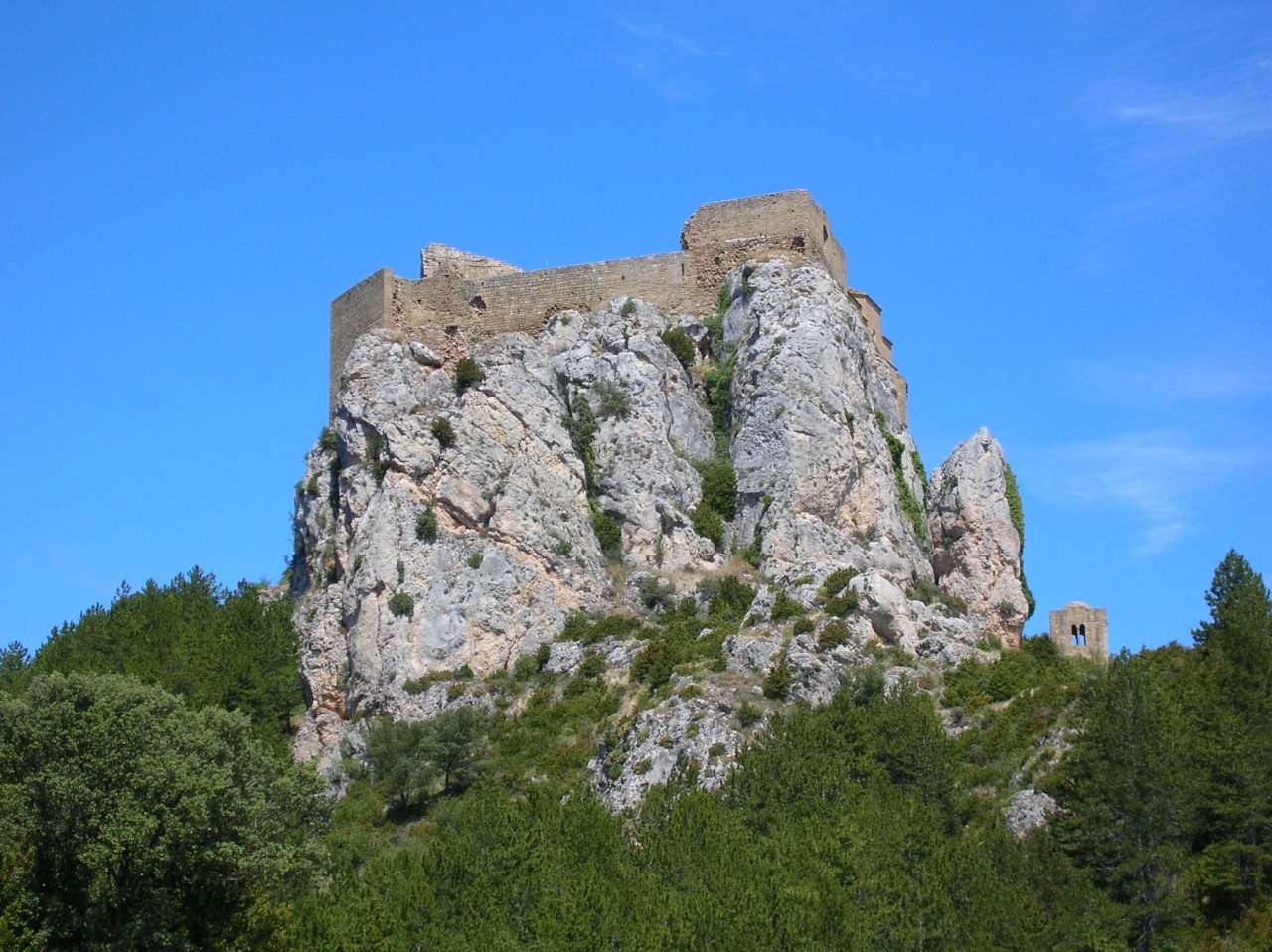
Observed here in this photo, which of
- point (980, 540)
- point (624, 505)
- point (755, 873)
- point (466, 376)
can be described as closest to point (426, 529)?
point (466, 376)

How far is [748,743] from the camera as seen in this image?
48.6 meters

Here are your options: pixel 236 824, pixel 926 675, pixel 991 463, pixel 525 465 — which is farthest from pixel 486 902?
pixel 991 463

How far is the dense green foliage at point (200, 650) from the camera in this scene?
5716 centimetres

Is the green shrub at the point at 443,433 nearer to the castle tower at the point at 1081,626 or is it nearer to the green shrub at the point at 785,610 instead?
the green shrub at the point at 785,610

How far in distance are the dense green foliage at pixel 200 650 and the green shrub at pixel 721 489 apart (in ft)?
46.1

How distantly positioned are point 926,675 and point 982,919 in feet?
43.9

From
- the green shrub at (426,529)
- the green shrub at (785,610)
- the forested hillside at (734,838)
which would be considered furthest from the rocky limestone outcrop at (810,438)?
the green shrub at (426,529)

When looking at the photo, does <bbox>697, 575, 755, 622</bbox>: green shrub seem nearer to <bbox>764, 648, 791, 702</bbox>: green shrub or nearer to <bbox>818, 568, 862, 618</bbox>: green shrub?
<bbox>818, 568, 862, 618</bbox>: green shrub

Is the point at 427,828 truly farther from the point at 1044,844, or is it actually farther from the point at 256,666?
the point at 1044,844

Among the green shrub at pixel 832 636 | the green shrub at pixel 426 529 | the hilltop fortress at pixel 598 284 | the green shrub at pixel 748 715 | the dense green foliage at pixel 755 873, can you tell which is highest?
the hilltop fortress at pixel 598 284

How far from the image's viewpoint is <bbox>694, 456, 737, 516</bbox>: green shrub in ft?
198

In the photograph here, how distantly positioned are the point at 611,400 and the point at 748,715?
15.7 m

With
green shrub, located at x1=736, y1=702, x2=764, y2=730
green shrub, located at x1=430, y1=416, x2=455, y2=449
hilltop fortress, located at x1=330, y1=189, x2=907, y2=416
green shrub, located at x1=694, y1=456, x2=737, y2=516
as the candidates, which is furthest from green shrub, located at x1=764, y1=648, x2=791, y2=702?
hilltop fortress, located at x1=330, y1=189, x2=907, y2=416

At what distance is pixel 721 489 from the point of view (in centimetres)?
6038
